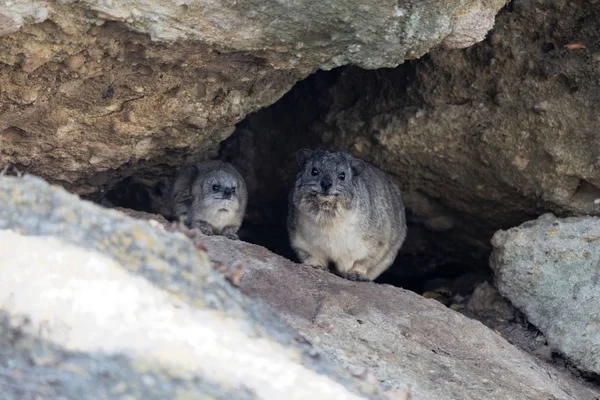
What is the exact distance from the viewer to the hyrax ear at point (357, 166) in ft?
23.6

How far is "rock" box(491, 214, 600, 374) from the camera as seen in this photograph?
6438mm

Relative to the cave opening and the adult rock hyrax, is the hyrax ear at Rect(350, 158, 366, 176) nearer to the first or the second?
the adult rock hyrax

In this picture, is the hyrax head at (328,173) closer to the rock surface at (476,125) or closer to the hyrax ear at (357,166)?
the hyrax ear at (357,166)

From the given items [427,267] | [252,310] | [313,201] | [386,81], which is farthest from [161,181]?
[252,310]

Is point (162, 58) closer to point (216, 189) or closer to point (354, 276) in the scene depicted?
point (216, 189)

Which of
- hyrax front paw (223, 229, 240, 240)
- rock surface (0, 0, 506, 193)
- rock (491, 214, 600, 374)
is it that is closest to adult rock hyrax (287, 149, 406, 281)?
hyrax front paw (223, 229, 240, 240)

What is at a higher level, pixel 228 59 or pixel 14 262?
pixel 228 59

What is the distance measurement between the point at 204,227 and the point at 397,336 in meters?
2.23

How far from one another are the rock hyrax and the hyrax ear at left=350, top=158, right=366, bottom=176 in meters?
0.95

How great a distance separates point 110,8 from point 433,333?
2.80 m

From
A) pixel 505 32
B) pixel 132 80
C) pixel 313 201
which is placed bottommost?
pixel 313 201

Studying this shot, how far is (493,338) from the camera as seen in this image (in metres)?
6.03

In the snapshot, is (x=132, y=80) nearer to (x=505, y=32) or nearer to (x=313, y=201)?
(x=313, y=201)

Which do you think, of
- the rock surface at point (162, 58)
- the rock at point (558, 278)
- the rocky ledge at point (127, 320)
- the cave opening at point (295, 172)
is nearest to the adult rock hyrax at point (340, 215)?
the cave opening at point (295, 172)
